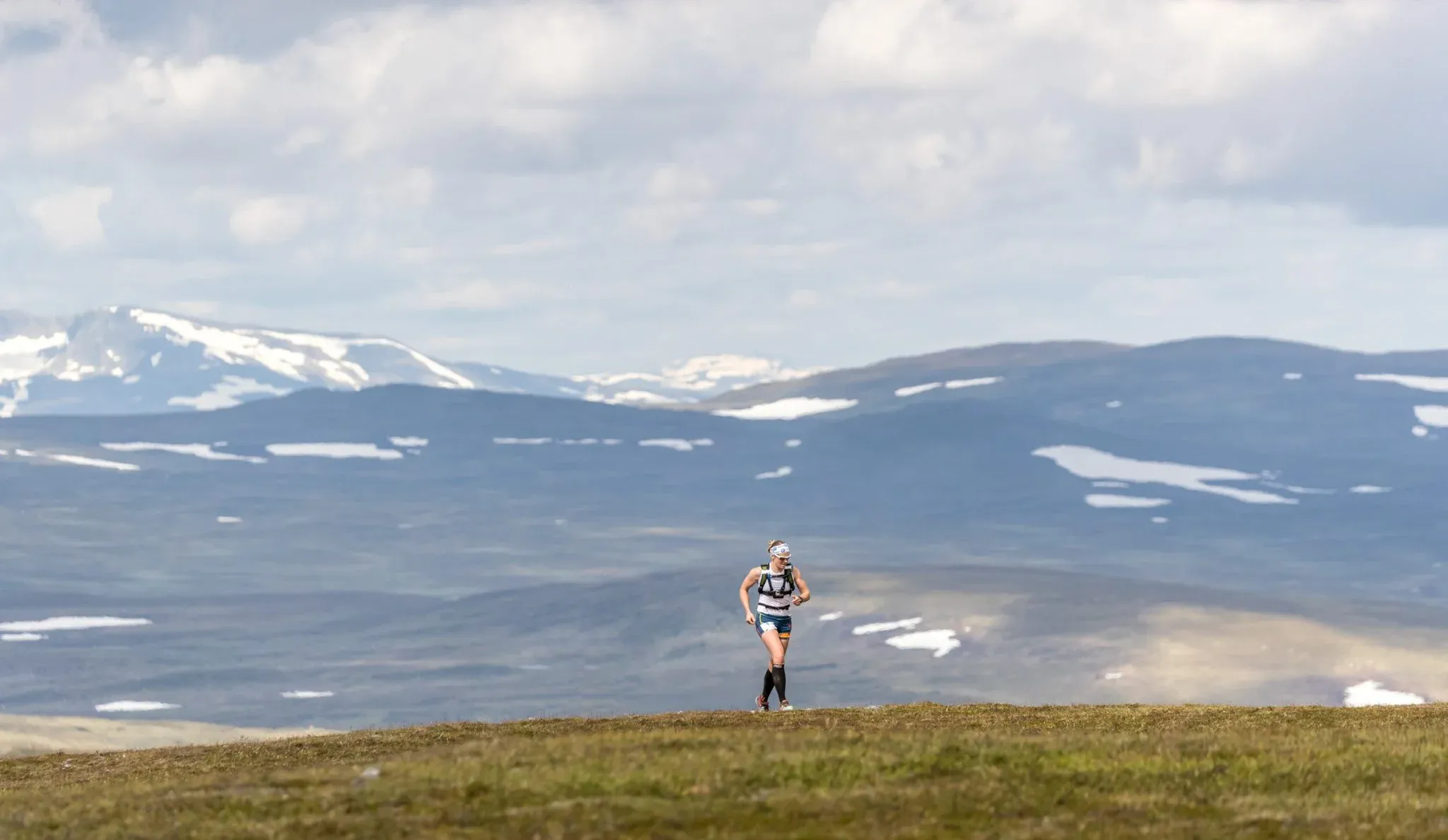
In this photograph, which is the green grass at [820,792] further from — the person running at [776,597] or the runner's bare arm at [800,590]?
the person running at [776,597]

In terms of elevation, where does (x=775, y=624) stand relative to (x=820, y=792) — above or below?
above

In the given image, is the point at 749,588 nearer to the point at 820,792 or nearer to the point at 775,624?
the point at 775,624

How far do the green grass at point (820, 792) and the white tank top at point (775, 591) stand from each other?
28.4 ft

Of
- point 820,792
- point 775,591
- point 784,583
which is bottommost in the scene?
point 820,792

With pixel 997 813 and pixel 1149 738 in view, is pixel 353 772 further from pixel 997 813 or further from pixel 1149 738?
pixel 1149 738

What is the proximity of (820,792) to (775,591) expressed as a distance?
15.5 meters

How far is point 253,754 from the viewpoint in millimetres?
40375

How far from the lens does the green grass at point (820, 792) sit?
21234 mm

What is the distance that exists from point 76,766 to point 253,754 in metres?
4.77

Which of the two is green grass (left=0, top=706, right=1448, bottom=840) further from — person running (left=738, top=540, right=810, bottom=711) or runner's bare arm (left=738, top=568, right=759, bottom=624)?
person running (left=738, top=540, right=810, bottom=711)

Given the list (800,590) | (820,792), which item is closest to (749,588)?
(800,590)

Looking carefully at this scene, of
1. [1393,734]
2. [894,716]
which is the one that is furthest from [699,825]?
[894,716]

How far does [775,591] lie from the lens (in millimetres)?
38188

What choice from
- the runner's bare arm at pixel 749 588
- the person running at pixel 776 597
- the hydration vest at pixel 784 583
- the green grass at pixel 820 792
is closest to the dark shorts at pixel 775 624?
the person running at pixel 776 597
